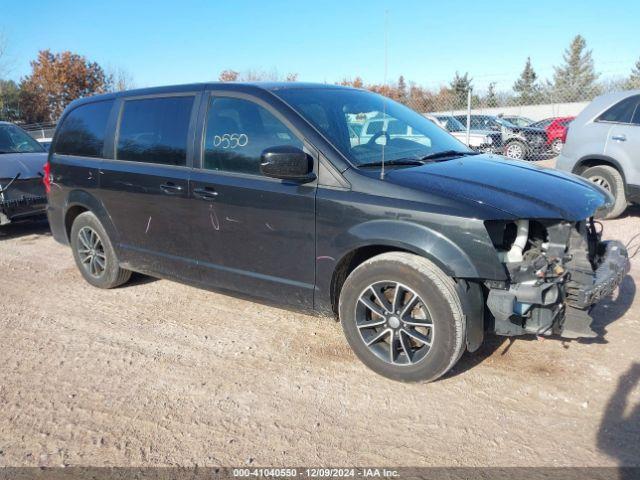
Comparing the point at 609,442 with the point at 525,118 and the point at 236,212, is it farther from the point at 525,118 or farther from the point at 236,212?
the point at 525,118

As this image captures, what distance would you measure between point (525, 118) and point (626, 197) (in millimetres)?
17411

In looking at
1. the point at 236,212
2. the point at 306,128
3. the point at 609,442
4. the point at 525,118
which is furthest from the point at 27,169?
the point at 525,118

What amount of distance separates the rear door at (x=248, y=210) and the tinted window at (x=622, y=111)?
18.4 feet

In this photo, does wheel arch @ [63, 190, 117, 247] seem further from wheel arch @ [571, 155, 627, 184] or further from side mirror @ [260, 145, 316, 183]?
wheel arch @ [571, 155, 627, 184]

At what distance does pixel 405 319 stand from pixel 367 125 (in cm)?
152

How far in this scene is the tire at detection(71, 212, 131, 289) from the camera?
4949 mm

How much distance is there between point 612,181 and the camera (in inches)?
275

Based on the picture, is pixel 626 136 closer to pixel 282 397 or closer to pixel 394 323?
pixel 394 323

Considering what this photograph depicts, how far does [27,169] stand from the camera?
25.0 feet

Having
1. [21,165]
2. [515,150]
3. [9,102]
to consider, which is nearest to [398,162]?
[21,165]

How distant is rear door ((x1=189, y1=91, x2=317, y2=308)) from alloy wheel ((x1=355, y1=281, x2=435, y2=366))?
1.47 feet

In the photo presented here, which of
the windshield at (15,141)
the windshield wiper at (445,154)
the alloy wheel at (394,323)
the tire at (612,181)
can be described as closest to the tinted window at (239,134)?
the windshield wiper at (445,154)

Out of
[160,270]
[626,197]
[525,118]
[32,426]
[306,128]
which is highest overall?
[525,118]

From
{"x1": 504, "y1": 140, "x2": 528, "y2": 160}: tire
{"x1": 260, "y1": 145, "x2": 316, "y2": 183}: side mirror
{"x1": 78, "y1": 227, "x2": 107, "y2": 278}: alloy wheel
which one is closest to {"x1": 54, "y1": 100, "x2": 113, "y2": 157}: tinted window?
{"x1": 78, "y1": 227, "x2": 107, "y2": 278}: alloy wheel
